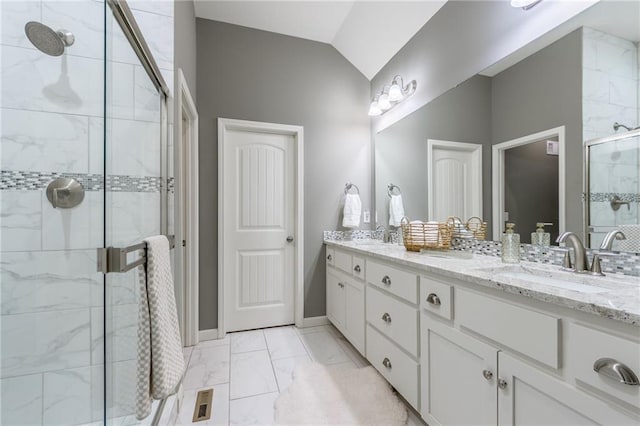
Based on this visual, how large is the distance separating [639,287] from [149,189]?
6.84 feet

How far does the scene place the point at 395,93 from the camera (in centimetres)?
238

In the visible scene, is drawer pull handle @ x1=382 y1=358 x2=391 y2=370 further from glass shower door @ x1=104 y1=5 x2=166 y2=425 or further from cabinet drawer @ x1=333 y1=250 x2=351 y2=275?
glass shower door @ x1=104 y1=5 x2=166 y2=425

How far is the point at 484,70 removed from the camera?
1.64 meters

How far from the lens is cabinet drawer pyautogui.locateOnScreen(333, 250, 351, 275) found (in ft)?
7.21

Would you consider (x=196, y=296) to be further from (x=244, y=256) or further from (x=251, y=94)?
(x=251, y=94)

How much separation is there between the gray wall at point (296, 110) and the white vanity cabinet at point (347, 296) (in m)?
0.20

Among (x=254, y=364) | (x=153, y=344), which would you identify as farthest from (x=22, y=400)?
(x=254, y=364)

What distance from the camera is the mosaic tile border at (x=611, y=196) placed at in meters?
1.03

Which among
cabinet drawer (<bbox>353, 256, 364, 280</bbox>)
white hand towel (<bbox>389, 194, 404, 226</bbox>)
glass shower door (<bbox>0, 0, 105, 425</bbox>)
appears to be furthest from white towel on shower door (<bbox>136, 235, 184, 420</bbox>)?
white hand towel (<bbox>389, 194, 404, 226</bbox>)

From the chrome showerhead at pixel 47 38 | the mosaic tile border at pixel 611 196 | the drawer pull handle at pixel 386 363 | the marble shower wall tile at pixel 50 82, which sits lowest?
the drawer pull handle at pixel 386 363

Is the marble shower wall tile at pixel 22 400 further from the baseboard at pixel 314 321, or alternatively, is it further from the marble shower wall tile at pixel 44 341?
the baseboard at pixel 314 321

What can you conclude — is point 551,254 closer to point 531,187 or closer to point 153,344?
point 531,187

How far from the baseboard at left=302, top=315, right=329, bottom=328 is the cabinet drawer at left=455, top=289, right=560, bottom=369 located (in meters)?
1.78

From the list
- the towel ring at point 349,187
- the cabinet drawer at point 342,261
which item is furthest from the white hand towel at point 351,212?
the cabinet drawer at point 342,261
